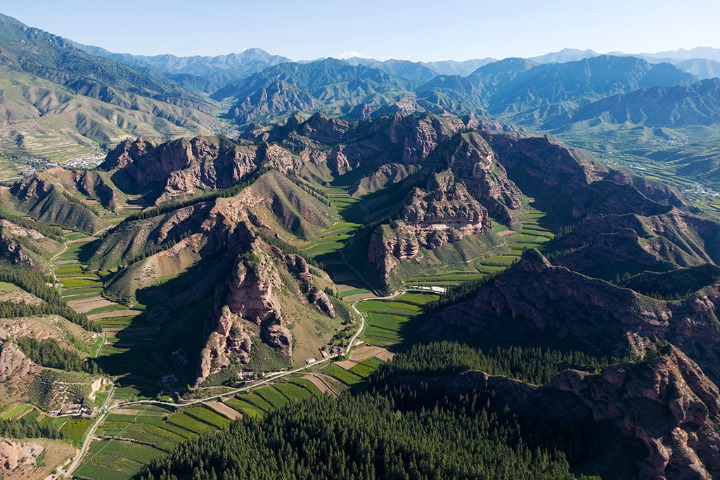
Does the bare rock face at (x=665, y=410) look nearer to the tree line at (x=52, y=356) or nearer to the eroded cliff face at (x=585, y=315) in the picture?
the eroded cliff face at (x=585, y=315)

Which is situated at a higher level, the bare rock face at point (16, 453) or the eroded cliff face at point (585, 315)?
the eroded cliff face at point (585, 315)

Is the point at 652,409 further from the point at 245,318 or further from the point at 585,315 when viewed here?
the point at 245,318

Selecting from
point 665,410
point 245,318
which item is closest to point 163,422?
point 245,318

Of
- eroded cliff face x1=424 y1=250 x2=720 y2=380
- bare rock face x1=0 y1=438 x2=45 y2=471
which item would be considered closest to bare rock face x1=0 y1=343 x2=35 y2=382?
bare rock face x1=0 y1=438 x2=45 y2=471

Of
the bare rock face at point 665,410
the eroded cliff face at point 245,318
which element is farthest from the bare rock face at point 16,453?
the bare rock face at point 665,410

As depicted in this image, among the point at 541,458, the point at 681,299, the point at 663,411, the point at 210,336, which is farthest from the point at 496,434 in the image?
the point at 210,336
